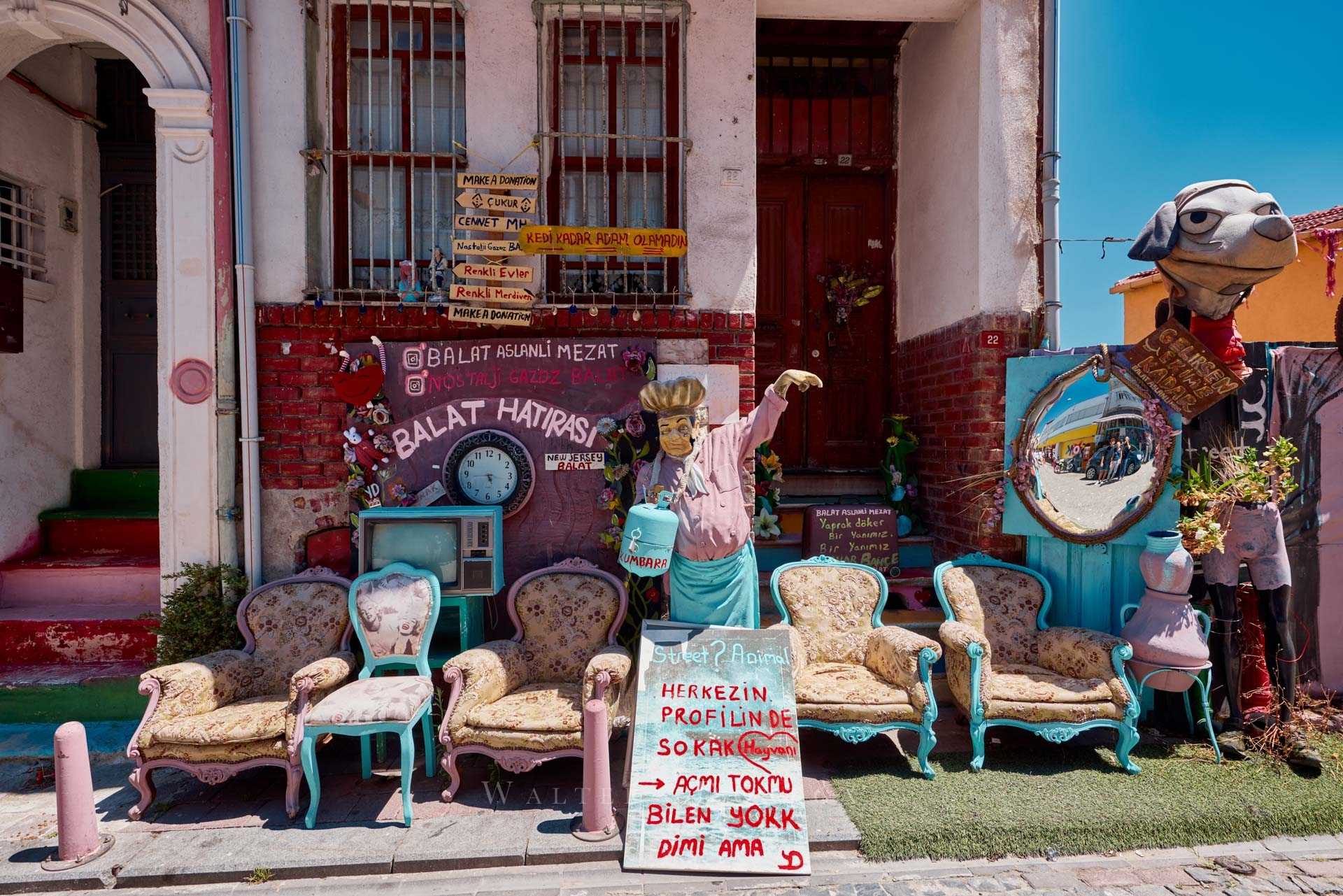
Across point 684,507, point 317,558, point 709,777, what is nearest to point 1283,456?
point 684,507

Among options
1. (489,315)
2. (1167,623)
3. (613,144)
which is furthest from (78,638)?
(1167,623)

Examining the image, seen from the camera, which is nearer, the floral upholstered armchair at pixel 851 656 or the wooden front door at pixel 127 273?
the floral upholstered armchair at pixel 851 656

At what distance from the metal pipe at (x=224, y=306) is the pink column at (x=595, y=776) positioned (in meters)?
2.92

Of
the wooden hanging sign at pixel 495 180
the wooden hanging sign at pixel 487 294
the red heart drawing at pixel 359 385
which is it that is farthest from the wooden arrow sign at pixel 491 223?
the red heart drawing at pixel 359 385

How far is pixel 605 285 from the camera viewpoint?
5172 mm

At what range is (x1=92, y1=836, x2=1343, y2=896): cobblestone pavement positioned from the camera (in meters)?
3.18

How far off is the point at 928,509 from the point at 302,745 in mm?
4640

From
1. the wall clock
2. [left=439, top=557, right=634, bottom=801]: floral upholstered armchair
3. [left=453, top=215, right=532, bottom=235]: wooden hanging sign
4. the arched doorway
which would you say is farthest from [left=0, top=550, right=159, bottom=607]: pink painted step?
[left=453, top=215, right=532, bottom=235]: wooden hanging sign

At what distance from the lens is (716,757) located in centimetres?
370

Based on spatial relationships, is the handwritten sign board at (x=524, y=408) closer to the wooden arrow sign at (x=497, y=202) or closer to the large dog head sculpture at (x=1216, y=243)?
the wooden arrow sign at (x=497, y=202)

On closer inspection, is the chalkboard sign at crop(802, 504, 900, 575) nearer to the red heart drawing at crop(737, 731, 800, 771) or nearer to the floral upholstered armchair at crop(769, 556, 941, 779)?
the floral upholstered armchair at crop(769, 556, 941, 779)

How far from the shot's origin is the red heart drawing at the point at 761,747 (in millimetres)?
3709

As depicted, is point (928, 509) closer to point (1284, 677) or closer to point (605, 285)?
point (1284, 677)

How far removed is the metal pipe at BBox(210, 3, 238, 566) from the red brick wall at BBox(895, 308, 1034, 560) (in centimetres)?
510
